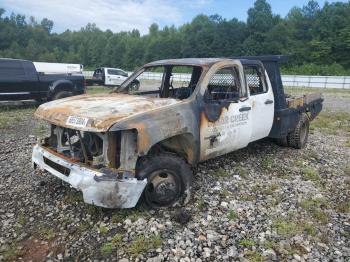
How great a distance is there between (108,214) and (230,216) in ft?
4.76

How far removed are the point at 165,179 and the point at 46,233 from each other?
1439 mm

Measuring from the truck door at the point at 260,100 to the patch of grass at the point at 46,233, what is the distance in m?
3.32

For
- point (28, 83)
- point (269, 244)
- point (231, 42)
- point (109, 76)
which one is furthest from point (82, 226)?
point (231, 42)

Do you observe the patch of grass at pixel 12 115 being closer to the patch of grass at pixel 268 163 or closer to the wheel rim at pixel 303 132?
the patch of grass at pixel 268 163

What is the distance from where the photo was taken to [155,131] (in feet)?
12.3

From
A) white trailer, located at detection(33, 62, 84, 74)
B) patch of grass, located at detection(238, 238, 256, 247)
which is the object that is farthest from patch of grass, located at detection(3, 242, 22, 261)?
white trailer, located at detection(33, 62, 84, 74)

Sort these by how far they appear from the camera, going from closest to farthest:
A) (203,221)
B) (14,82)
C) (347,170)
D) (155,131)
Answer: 1. (155,131)
2. (203,221)
3. (347,170)
4. (14,82)

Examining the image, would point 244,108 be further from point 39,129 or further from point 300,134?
point 39,129

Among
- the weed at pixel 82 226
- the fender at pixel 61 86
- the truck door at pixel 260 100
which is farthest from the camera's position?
the fender at pixel 61 86

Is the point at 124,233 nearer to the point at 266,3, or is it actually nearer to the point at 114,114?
the point at 114,114

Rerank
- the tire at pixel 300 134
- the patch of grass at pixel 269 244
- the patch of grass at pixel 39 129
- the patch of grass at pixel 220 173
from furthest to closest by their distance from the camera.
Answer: the patch of grass at pixel 39 129 < the tire at pixel 300 134 < the patch of grass at pixel 220 173 < the patch of grass at pixel 269 244

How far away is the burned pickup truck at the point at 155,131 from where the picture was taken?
11.8 ft

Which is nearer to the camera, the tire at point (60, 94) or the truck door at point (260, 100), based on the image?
the truck door at point (260, 100)

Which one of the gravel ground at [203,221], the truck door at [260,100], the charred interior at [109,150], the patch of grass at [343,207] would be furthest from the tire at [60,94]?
the patch of grass at [343,207]
